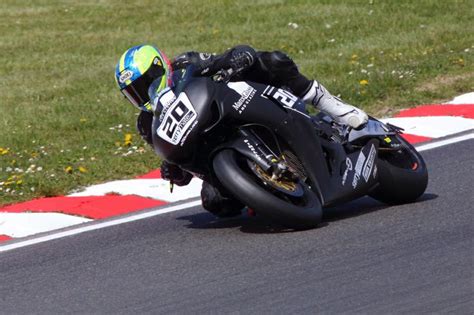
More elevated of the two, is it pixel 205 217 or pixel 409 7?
pixel 205 217

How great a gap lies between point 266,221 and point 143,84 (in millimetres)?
1191

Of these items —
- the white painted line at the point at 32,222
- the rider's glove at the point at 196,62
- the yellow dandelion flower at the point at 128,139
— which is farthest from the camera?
the yellow dandelion flower at the point at 128,139

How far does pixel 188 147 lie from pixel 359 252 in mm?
1175

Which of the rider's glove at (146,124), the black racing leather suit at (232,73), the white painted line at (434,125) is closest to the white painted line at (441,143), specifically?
the white painted line at (434,125)

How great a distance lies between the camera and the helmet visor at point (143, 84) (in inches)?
270

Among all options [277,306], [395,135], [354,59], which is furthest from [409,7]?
[277,306]

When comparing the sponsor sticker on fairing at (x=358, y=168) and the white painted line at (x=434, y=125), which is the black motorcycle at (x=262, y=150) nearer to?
the sponsor sticker on fairing at (x=358, y=168)

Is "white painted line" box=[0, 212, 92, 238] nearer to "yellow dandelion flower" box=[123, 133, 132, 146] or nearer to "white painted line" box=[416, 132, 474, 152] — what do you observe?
"yellow dandelion flower" box=[123, 133, 132, 146]

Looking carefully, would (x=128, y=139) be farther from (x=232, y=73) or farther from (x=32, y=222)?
(x=232, y=73)

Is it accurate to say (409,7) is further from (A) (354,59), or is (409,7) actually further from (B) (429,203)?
(B) (429,203)

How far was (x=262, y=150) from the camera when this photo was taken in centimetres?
677

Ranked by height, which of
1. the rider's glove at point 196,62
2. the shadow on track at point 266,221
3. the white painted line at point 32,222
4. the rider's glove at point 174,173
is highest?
the rider's glove at point 196,62

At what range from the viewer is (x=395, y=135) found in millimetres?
7520

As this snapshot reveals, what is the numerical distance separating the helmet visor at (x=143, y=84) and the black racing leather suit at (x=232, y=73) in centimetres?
21
